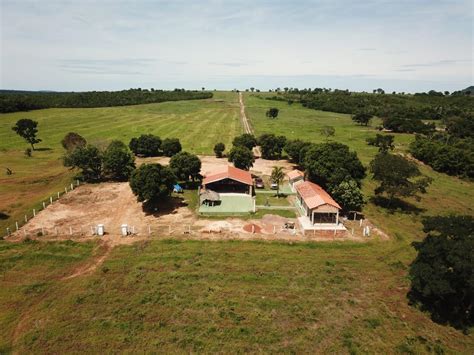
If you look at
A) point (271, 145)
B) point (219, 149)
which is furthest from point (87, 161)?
point (271, 145)

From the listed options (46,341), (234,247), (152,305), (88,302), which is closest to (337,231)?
(234,247)

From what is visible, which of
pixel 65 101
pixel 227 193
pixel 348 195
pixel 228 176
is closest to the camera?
pixel 348 195

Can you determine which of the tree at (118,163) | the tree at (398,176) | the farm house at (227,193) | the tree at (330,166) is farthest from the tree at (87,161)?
the tree at (398,176)

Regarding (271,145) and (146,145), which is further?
(271,145)

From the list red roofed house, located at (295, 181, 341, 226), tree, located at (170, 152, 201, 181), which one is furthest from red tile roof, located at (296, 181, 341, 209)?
tree, located at (170, 152, 201, 181)

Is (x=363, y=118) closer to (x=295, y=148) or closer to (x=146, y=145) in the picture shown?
(x=295, y=148)

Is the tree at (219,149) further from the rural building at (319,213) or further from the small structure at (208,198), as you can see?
the rural building at (319,213)
